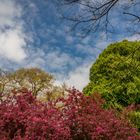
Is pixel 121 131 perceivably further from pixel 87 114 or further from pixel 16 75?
pixel 16 75

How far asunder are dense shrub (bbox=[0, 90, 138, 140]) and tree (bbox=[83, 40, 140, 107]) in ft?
32.1

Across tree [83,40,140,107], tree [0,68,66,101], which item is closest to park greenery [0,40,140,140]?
tree [83,40,140,107]

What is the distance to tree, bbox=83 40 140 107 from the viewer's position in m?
21.5

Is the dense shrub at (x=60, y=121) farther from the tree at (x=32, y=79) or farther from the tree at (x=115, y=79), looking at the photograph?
the tree at (x=32, y=79)

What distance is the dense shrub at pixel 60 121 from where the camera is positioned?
30.9 feet

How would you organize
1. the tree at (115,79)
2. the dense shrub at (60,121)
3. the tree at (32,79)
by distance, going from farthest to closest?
the tree at (32,79)
the tree at (115,79)
the dense shrub at (60,121)

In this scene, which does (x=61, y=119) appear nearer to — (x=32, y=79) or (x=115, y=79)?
(x=115, y=79)

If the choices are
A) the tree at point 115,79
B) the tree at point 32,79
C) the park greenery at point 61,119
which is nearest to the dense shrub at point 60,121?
the park greenery at point 61,119

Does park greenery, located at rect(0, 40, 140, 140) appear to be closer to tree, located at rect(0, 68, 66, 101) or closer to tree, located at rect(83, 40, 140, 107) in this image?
tree, located at rect(83, 40, 140, 107)

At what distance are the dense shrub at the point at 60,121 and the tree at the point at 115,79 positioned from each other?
32.1 ft

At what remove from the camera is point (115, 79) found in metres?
22.4

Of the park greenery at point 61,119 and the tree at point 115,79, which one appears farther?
the tree at point 115,79

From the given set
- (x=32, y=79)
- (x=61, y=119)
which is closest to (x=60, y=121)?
(x=61, y=119)

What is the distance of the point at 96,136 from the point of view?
9742 mm
